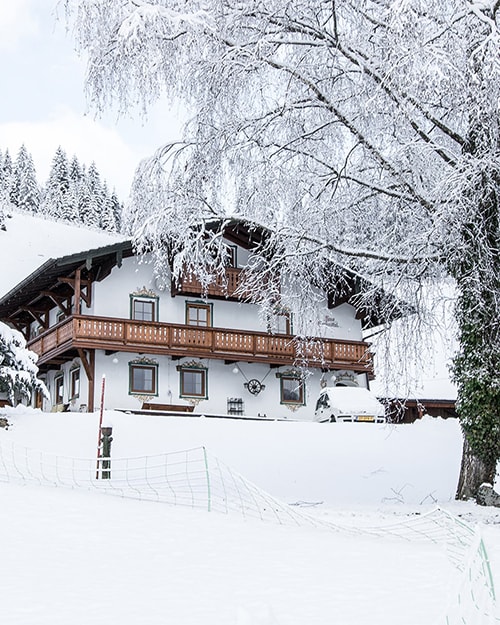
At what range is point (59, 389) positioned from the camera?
29.5 meters

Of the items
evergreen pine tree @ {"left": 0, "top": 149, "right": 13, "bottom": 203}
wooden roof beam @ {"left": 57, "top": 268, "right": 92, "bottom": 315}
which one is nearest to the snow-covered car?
wooden roof beam @ {"left": 57, "top": 268, "right": 92, "bottom": 315}

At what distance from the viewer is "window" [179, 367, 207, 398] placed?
91.2ft

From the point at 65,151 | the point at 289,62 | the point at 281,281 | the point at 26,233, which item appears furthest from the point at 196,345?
the point at 65,151

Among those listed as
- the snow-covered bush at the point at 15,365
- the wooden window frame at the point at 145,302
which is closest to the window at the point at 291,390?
the wooden window frame at the point at 145,302

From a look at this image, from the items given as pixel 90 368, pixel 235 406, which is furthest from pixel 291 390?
pixel 90 368

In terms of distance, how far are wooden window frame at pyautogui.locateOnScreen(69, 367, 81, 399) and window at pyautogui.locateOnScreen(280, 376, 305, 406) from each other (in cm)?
708

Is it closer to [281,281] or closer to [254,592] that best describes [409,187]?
[281,281]

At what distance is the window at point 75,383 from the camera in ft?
90.0

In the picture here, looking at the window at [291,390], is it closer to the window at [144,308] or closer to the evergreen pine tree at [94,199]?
the window at [144,308]

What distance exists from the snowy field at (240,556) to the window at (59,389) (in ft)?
34.8

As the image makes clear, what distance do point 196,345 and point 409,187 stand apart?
49.7 ft

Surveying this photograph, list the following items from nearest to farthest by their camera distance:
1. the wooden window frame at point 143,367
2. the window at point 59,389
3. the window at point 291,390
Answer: the wooden window frame at point 143,367 → the window at point 59,389 → the window at point 291,390

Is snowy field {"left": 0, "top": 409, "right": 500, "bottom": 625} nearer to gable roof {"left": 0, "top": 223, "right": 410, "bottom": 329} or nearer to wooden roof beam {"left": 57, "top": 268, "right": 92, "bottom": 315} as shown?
gable roof {"left": 0, "top": 223, "right": 410, "bottom": 329}

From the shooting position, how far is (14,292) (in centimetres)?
2847
